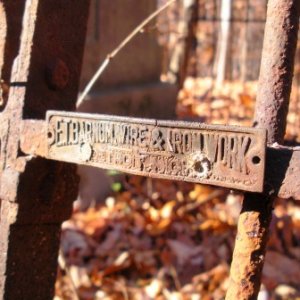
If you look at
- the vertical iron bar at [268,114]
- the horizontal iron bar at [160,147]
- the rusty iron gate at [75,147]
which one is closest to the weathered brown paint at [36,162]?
the rusty iron gate at [75,147]

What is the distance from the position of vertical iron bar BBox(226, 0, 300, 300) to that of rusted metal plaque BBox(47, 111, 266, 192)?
0.11 meters

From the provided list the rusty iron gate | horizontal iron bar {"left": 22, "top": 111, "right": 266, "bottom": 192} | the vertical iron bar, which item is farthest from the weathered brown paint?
the vertical iron bar

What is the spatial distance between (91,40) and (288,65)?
423 cm

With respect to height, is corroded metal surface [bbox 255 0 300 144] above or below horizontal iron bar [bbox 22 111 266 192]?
above

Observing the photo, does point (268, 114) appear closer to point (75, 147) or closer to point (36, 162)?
point (75, 147)

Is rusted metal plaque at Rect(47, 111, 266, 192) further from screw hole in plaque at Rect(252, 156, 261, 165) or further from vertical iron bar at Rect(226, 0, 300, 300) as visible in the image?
vertical iron bar at Rect(226, 0, 300, 300)

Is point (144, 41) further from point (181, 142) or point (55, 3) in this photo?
point (181, 142)

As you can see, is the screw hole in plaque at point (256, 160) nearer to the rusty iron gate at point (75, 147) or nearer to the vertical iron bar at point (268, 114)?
the rusty iron gate at point (75, 147)

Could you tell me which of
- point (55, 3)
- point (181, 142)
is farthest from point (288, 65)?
point (55, 3)

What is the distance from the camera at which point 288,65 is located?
1.64m

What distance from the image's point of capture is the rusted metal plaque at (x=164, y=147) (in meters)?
1.54

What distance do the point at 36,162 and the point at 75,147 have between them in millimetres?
238

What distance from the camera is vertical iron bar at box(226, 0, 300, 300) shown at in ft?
5.32

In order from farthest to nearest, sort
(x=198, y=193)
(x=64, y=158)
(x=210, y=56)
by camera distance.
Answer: (x=210, y=56) < (x=198, y=193) < (x=64, y=158)
